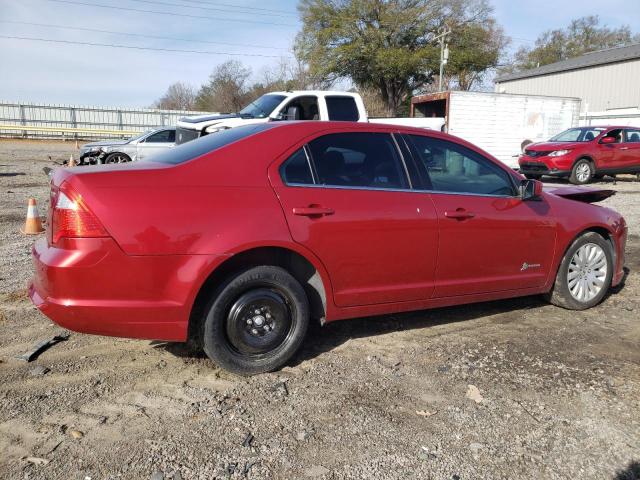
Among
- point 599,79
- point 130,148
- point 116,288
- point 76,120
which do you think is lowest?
point 116,288

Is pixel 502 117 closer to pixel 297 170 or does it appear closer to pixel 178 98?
pixel 297 170

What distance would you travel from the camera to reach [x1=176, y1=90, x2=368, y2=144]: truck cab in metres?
10.6

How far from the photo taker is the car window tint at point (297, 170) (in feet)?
11.4

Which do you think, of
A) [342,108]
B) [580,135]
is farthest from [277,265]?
[580,135]

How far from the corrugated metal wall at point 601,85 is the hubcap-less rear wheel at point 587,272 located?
35280mm

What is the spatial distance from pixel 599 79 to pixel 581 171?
28427mm

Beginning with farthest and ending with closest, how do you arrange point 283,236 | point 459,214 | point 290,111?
point 290,111 < point 459,214 < point 283,236

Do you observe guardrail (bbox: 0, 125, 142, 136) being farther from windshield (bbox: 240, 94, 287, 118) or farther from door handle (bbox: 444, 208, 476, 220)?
door handle (bbox: 444, 208, 476, 220)

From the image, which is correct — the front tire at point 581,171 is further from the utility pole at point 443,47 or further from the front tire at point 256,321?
the utility pole at point 443,47

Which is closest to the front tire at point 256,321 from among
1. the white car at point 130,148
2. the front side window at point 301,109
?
the front side window at point 301,109

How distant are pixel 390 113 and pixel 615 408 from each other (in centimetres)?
4084

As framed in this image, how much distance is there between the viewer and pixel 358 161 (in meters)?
3.79

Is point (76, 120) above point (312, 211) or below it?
above

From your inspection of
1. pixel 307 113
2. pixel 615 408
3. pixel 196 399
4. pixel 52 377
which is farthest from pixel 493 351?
pixel 307 113
